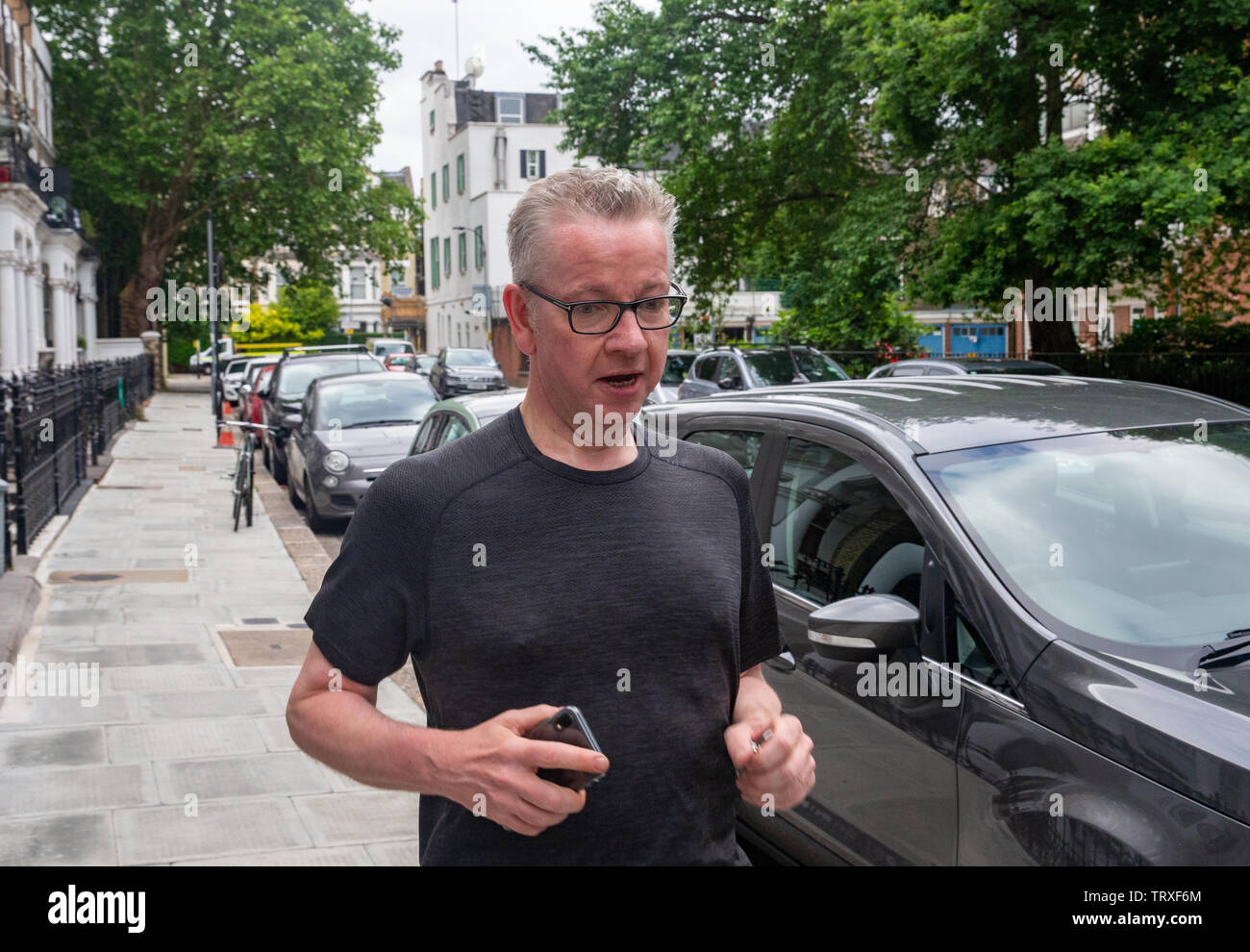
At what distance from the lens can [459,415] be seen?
8.38m

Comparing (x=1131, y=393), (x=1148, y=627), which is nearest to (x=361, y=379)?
(x=1131, y=393)

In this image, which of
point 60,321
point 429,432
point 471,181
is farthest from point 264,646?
point 471,181

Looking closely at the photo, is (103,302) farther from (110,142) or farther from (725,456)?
(725,456)

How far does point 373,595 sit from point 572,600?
0.29 metres

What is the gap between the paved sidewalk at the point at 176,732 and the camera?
16.5 ft

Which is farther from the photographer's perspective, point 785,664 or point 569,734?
point 785,664

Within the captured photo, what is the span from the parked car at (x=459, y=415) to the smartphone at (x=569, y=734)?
6.36 m

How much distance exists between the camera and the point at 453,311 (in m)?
67.9

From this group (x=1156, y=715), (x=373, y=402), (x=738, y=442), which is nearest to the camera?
(x=1156, y=715)

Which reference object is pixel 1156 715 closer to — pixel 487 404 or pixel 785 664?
pixel 785 664

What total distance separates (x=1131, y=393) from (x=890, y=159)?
2124 cm

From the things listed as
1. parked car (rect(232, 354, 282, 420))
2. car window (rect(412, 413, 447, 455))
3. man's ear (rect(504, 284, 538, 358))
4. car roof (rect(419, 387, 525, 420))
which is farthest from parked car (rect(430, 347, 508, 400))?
man's ear (rect(504, 284, 538, 358))

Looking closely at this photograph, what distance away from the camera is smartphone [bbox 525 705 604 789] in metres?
1.72

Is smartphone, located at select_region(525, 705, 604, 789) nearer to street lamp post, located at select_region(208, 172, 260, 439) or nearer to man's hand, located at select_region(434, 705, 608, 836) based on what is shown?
man's hand, located at select_region(434, 705, 608, 836)
